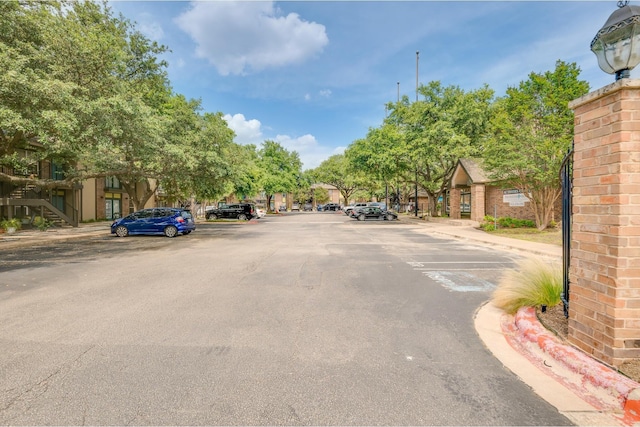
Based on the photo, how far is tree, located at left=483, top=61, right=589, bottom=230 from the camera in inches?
650

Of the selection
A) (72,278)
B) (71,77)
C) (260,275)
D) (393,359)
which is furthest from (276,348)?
(71,77)

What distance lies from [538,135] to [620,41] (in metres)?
16.1

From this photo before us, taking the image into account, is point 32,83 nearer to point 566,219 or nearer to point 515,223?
point 566,219

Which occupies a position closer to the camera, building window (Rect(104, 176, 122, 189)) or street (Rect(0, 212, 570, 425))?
street (Rect(0, 212, 570, 425))

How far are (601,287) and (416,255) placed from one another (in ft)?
27.3

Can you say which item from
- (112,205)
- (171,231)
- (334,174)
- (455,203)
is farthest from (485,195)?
(334,174)

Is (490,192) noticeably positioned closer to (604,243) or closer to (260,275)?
(260,275)

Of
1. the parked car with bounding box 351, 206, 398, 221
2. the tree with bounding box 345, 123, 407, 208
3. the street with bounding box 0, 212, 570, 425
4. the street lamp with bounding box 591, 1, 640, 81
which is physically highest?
the tree with bounding box 345, 123, 407, 208

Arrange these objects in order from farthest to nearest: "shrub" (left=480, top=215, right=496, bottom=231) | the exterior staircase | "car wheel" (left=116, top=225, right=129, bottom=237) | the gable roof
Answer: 1. the gable roof
2. the exterior staircase
3. "shrub" (left=480, top=215, right=496, bottom=231)
4. "car wheel" (left=116, top=225, right=129, bottom=237)

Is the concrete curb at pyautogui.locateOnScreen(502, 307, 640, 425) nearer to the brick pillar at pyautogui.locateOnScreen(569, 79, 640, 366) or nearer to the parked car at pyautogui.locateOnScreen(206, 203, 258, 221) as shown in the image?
the brick pillar at pyautogui.locateOnScreen(569, 79, 640, 366)

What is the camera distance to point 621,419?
2654 millimetres

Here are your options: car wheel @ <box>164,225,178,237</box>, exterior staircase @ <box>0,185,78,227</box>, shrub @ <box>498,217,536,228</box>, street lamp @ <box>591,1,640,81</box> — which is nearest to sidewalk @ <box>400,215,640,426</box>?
street lamp @ <box>591,1,640,81</box>

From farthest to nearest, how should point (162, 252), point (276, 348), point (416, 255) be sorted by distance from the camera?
1. point (162, 252)
2. point (416, 255)
3. point (276, 348)

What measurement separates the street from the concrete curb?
1.48ft
